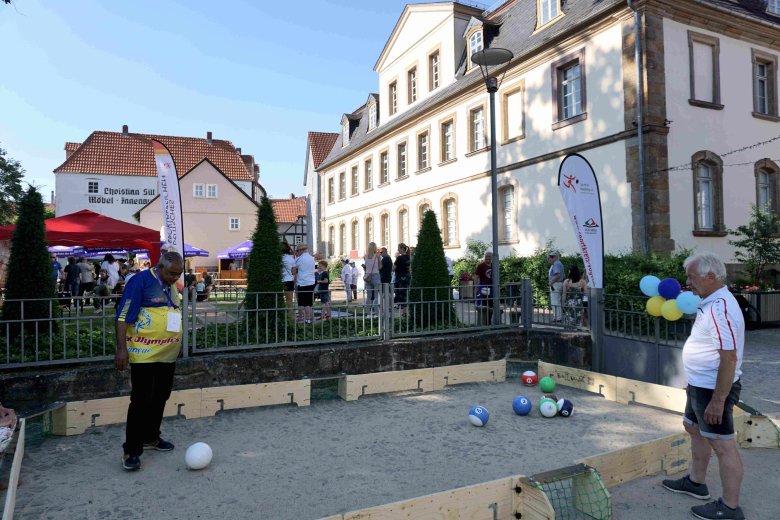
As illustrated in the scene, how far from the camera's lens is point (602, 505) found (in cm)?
389

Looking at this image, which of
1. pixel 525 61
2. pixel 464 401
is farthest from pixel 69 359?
pixel 525 61

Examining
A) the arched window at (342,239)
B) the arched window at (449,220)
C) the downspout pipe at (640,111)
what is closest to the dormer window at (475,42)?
the arched window at (449,220)

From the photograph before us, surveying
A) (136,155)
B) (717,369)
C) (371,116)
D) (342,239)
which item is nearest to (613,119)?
(717,369)

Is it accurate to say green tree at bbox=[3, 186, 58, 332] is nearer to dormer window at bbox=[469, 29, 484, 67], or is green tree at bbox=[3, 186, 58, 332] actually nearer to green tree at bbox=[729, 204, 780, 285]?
green tree at bbox=[729, 204, 780, 285]

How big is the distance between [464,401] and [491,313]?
138 inches

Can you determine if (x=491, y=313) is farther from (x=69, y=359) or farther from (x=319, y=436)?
(x=69, y=359)

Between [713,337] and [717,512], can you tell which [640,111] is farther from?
[717,512]

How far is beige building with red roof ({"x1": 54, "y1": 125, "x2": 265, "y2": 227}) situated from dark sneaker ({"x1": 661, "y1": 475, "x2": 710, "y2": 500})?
42170 mm

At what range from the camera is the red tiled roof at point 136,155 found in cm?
4684

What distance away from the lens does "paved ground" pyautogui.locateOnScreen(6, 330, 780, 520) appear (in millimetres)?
4281

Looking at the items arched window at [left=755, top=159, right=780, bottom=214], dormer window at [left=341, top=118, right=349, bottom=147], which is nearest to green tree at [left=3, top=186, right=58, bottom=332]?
arched window at [left=755, top=159, right=780, bottom=214]

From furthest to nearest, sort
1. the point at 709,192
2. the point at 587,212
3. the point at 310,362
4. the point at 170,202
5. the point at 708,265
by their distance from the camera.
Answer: the point at 709,192 < the point at 170,202 < the point at 587,212 < the point at 310,362 < the point at 708,265

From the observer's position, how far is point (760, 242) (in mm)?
15367

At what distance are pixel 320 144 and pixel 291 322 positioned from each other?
37056 millimetres
